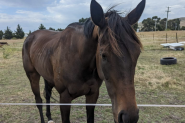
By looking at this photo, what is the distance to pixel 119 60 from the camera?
1.28 m

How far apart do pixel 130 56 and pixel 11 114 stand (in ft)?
12.1

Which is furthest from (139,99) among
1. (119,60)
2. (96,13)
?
(96,13)

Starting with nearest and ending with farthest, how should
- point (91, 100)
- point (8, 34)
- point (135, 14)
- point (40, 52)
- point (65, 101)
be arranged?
1. point (135, 14)
2. point (65, 101)
3. point (91, 100)
4. point (40, 52)
5. point (8, 34)

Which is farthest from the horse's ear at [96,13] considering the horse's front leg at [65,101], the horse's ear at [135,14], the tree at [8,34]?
the tree at [8,34]

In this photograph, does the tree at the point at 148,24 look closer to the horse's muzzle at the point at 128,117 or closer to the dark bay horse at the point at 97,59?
the dark bay horse at the point at 97,59

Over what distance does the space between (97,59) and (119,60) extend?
0.41m

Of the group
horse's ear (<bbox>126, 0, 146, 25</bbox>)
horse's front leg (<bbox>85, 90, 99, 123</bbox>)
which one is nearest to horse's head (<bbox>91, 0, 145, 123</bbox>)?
horse's ear (<bbox>126, 0, 146, 25</bbox>)

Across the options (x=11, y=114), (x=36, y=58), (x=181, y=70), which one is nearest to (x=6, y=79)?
(x=11, y=114)

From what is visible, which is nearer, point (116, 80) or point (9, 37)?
point (116, 80)

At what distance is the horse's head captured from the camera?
1.24 m

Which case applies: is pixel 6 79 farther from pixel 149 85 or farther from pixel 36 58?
pixel 149 85

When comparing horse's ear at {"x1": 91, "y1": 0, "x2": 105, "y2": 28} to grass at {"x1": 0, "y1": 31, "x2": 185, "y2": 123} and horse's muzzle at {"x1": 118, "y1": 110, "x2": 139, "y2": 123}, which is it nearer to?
horse's muzzle at {"x1": 118, "y1": 110, "x2": 139, "y2": 123}

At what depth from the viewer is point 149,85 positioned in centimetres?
523

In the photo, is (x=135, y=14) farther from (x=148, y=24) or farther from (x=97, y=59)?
(x=148, y=24)
